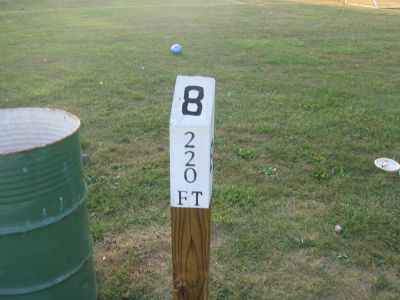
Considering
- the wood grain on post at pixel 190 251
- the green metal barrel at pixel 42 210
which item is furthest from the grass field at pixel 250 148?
the wood grain on post at pixel 190 251

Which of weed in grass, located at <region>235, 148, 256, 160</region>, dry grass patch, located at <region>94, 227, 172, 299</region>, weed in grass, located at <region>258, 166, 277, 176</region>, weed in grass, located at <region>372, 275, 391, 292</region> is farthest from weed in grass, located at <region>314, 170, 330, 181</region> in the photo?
dry grass patch, located at <region>94, 227, 172, 299</region>

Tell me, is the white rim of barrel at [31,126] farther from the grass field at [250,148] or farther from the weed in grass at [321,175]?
the weed in grass at [321,175]

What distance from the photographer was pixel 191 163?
1743 millimetres

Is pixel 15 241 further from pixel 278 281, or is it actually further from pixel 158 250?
pixel 278 281

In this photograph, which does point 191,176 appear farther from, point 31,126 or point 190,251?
point 31,126

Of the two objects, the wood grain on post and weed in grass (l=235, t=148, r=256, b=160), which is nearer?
the wood grain on post

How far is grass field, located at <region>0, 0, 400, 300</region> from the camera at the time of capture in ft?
10.3

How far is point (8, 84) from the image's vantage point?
6.89 m

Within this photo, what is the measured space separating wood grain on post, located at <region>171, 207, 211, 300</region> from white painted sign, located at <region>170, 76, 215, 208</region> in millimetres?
102

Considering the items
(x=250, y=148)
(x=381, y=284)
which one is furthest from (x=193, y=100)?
(x=250, y=148)

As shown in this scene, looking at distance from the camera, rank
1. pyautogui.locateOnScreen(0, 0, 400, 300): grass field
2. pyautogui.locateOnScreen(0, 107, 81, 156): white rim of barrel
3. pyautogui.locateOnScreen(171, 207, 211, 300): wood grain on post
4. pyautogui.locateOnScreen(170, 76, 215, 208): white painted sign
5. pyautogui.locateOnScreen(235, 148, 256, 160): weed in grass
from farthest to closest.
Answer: pyautogui.locateOnScreen(235, 148, 256, 160): weed in grass
pyautogui.locateOnScreen(0, 0, 400, 300): grass field
pyautogui.locateOnScreen(0, 107, 81, 156): white rim of barrel
pyautogui.locateOnScreen(171, 207, 211, 300): wood grain on post
pyautogui.locateOnScreen(170, 76, 215, 208): white painted sign

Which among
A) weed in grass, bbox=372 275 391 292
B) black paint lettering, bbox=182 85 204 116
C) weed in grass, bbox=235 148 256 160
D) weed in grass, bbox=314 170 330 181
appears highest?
black paint lettering, bbox=182 85 204 116

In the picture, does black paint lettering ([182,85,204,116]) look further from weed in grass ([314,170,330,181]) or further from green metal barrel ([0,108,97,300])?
weed in grass ([314,170,330,181])

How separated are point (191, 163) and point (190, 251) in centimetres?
41
